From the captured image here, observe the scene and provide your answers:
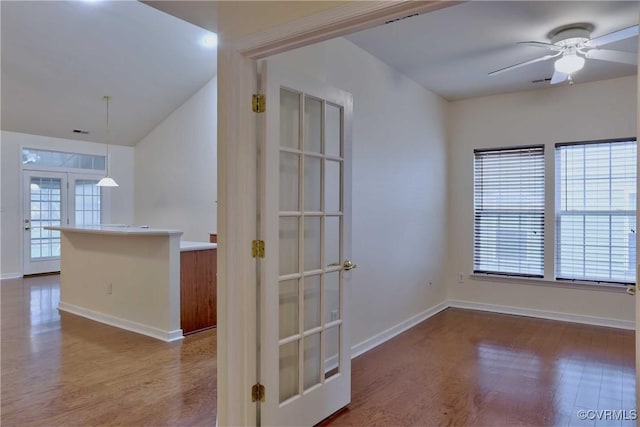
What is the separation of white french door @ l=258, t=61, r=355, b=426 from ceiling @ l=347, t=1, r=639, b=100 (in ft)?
3.56

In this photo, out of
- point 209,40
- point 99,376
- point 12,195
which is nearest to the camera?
point 99,376

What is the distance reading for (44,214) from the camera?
7820mm

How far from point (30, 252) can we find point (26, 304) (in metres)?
2.78

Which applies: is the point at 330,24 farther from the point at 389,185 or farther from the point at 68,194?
the point at 68,194

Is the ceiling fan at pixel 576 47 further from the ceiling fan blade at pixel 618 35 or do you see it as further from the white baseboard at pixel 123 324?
the white baseboard at pixel 123 324

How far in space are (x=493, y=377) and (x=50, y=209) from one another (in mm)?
8203

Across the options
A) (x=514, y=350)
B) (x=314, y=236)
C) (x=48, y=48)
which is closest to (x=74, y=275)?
(x=48, y=48)

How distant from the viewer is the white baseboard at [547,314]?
14.7 ft

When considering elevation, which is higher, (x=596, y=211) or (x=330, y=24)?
(x=330, y=24)

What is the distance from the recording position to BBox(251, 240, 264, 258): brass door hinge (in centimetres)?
213

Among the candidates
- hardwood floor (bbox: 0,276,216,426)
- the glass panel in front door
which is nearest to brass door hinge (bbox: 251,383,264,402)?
the glass panel in front door

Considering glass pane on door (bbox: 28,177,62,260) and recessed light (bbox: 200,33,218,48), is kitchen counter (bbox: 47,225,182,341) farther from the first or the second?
glass pane on door (bbox: 28,177,62,260)

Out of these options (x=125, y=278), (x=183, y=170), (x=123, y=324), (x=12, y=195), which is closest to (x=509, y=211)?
(x=125, y=278)

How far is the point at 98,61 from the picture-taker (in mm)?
6004
